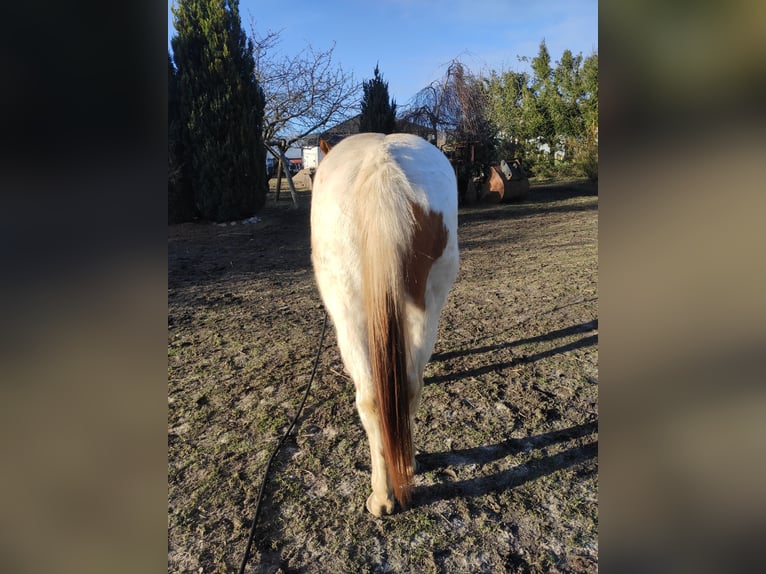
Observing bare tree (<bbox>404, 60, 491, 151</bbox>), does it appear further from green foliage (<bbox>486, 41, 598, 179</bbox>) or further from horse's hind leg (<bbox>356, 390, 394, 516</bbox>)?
horse's hind leg (<bbox>356, 390, 394, 516</bbox>)

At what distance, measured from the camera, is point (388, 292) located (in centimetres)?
159

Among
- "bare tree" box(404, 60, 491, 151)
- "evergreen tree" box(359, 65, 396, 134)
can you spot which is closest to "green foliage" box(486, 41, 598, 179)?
"bare tree" box(404, 60, 491, 151)

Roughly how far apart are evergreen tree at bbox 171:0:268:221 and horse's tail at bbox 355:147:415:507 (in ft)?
31.4

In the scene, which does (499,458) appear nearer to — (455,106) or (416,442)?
(416,442)

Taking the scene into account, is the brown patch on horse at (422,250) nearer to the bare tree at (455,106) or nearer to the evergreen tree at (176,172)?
the evergreen tree at (176,172)

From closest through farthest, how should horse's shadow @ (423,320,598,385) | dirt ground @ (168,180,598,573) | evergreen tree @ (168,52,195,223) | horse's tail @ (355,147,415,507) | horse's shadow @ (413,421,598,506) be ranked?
1. horse's tail @ (355,147,415,507)
2. dirt ground @ (168,180,598,573)
3. horse's shadow @ (413,421,598,506)
4. horse's shadow @ (423,320,598,385)
5. evergreen tree @ (168,52,195,223)

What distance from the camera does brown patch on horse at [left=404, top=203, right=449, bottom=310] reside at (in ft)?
5.34

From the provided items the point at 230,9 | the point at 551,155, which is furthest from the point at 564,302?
the point at 551,155

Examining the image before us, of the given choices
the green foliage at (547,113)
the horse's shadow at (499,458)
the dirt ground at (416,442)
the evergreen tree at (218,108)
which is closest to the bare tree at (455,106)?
the green foliage at (547,113)

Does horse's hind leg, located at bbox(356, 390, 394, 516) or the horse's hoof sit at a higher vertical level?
horse's hind leg, located at bbox(356, 390, 394, 516)

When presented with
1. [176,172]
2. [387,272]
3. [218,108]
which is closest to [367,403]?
[387,272]
